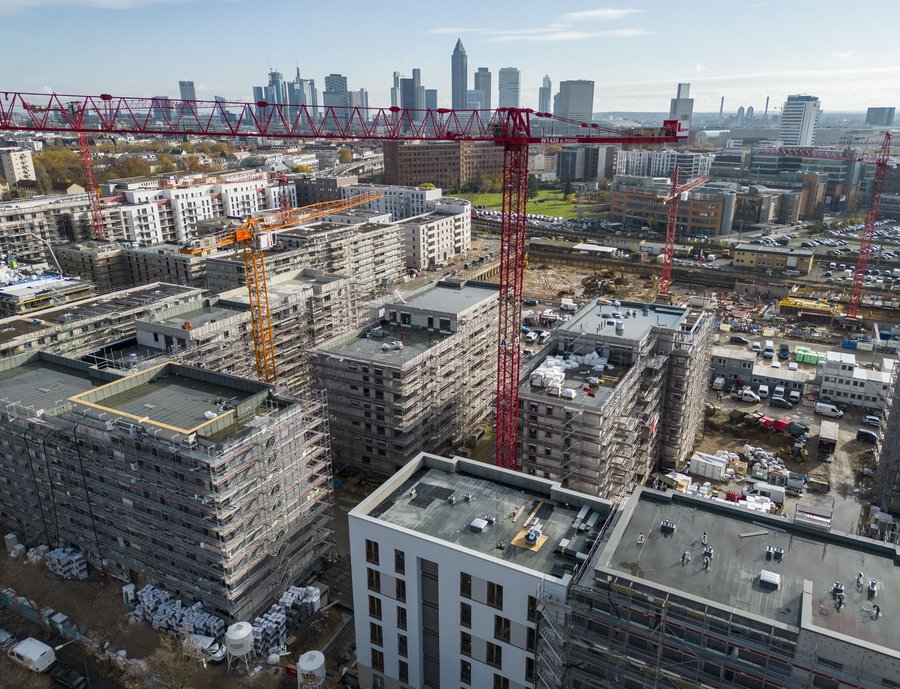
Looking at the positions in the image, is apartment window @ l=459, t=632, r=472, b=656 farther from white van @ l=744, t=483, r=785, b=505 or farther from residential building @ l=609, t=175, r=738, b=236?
residential building @ l=609, t=175, r=738, b=236

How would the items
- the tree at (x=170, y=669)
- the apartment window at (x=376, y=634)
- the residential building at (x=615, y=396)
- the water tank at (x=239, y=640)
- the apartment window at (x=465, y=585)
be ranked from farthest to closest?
the residential building at (x=615, y=396) < the water tank at (x=239, y=640) < the tree at (x=170, y=669) < the apartment window at (x=376, y=634) < the apartment window at (x=465, y=585)

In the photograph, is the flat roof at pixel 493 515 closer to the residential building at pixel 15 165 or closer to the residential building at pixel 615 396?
the residential building at pixel 615 396

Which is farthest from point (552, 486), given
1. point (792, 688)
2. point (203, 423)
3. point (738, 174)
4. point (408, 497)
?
point (738, 174)

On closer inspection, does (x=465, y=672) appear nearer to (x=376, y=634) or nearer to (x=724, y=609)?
(x=376, y=634)

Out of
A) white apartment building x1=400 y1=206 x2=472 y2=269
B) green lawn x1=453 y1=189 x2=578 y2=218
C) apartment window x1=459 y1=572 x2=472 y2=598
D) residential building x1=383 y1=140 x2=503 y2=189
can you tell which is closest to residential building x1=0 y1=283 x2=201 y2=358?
apartment window x1=459 y1=572 x2=472 y2=598

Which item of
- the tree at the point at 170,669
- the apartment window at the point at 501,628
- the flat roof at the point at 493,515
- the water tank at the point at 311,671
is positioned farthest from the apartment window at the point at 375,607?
the tree at the point at 170,669

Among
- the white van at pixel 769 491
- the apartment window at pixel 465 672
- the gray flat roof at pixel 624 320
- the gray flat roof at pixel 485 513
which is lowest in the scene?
the white van at pixel 769 491

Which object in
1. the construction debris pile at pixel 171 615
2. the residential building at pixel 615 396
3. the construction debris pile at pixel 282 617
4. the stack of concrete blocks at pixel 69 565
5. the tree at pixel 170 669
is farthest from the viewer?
the residential building at pixel 615 396

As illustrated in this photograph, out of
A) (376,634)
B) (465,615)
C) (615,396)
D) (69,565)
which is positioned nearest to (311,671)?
(376,634)
